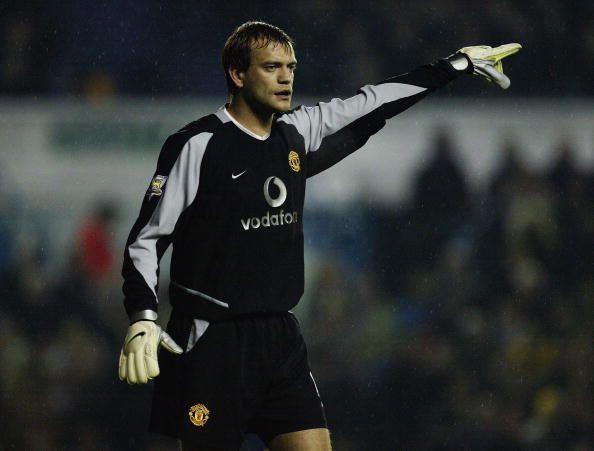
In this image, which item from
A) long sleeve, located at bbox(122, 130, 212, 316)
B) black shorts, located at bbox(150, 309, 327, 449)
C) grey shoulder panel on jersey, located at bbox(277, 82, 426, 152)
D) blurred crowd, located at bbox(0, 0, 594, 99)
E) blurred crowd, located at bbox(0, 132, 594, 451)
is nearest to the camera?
long sleeve, located at bbox(122, 130, 212, 316)

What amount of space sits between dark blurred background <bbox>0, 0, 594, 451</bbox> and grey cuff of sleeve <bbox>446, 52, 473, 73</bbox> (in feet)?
10.7

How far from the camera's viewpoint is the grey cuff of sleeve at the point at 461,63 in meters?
3.49

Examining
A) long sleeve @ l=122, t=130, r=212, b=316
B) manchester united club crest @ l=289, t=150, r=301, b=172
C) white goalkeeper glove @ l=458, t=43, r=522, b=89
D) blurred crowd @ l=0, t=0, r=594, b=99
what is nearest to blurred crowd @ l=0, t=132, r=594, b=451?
blurred crowd @ l=0, t=0, r=594, b=99

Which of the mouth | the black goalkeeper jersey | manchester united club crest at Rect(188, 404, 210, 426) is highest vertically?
the mouth

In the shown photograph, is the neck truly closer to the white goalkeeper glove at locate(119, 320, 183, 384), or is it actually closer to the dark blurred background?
the white goalkeeper glove at locate(119, 320, 183, 384)

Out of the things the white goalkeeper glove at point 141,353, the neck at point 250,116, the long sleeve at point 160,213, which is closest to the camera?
the white goalkeeper glove at point 141,353

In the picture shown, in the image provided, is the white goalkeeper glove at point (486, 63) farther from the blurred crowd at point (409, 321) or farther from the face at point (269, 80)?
the blurred crowd at point (409, 321)

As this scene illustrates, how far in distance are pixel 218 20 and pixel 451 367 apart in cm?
258

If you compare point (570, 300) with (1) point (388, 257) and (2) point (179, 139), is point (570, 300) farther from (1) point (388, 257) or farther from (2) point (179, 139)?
(2) point (179, 139)

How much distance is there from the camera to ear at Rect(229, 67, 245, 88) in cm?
316

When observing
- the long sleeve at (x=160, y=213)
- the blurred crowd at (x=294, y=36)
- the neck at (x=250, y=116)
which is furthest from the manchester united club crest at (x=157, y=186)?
the blurred crowd at (x=294, y=36)

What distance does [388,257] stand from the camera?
22.3 ft

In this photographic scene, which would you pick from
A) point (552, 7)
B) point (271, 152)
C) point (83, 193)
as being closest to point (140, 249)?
point (271, 152)

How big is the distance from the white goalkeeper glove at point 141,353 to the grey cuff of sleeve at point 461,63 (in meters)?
1.29
